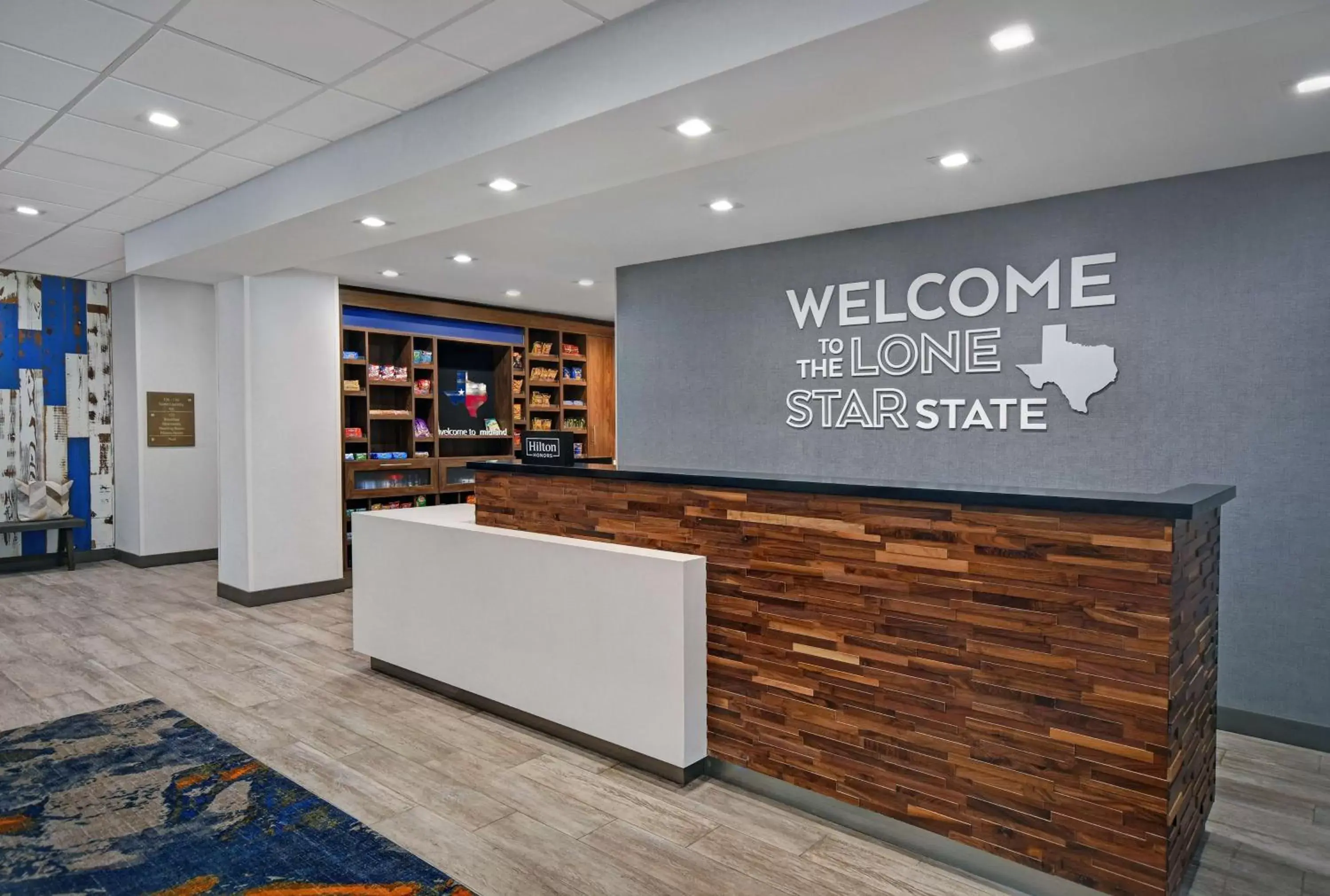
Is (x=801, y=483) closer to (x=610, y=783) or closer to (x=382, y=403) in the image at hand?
(x=610, y=783)

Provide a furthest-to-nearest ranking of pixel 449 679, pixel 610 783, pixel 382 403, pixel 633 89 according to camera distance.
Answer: pixel 382 403, pixel 449 679, pixel 610 783, pixel 633 89

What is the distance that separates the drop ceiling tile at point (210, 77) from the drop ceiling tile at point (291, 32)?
0.36 feet

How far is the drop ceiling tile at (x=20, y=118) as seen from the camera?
364 centimetres

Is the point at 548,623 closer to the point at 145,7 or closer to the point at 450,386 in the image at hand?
the point at 145,7

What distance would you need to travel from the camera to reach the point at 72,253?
6.65 metres

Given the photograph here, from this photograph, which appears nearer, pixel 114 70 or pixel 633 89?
pixel 633 89

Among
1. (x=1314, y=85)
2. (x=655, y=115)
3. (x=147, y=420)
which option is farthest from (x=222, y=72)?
(x=147, y=420)

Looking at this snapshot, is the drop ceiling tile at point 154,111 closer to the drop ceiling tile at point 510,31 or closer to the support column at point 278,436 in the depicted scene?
the drop ceiling tile at point 510,31

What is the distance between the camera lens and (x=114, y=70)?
10.7 ft

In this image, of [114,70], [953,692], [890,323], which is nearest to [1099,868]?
[953,692]

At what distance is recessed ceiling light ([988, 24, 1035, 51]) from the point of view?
2250 mm

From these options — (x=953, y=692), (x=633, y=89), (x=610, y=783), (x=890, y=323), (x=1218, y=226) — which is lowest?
(x=610, y=783)

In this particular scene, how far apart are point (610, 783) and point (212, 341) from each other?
22.7 ft

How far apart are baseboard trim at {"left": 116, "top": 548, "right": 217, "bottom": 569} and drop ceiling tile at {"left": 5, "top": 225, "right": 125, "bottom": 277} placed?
2.71 meters
